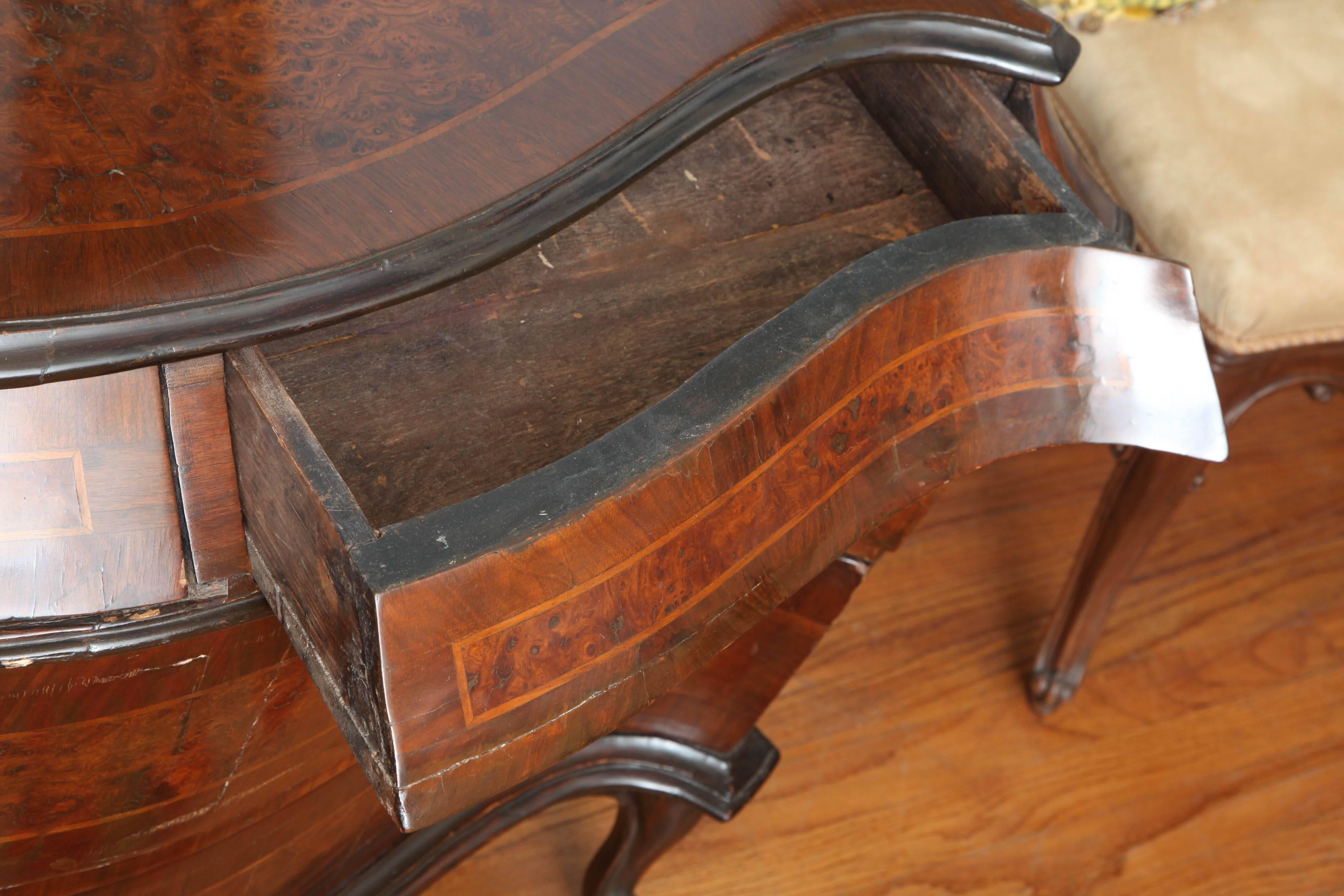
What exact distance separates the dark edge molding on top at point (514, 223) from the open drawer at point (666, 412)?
0.03 meters

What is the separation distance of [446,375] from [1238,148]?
813 millimetres

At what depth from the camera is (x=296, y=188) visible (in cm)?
49

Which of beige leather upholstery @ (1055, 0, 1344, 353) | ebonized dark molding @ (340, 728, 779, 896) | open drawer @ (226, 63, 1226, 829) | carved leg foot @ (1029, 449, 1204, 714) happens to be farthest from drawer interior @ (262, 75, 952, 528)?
carved leg foot @ (1029, 449, 1204, 714)

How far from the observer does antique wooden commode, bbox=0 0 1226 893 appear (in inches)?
16.7

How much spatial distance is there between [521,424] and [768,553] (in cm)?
12

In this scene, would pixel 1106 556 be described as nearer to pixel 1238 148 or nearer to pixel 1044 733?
pixel 1044 733

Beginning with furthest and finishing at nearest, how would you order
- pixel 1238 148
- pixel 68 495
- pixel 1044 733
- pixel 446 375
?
1. pixel 1044 733
2. pixel 1238 148
3. pixel 446 375
4. pixel 68 495

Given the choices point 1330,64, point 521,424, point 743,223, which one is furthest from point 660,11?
point 1330,64

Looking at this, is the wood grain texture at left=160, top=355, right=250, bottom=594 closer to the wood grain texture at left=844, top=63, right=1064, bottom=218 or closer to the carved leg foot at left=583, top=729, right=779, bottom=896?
the wood grain texture at left=844, top=63, right=1064, bottom=218

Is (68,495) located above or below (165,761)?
above

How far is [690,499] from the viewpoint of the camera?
17.5 inches

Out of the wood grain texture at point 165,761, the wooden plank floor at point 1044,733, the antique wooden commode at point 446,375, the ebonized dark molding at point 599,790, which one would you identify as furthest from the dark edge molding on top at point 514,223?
the wooden plank floor at point 1044,733

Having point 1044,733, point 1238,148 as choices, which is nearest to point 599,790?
point 1044,733

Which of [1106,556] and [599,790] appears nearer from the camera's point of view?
[599,790]
